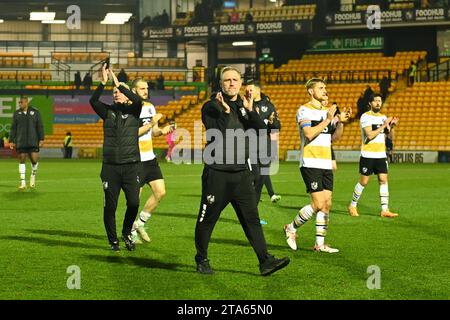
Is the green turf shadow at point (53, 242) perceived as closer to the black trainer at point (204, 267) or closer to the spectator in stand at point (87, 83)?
the black trainer at point (204, 267)

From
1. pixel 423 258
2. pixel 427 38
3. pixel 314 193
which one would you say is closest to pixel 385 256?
pixel 423 258

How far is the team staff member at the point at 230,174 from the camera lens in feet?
30.4

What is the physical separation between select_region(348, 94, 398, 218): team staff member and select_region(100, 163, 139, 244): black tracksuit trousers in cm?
571

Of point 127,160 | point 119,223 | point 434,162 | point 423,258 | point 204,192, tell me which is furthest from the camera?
point 434,162

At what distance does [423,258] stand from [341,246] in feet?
4.83

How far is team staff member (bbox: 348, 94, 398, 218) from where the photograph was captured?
15.9 metres

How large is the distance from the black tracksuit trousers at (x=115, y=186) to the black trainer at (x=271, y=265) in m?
2.75

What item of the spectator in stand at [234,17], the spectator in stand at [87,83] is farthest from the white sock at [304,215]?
the spectator in stand at [234,17]

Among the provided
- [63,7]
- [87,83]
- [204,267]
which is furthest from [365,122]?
[63,7]
